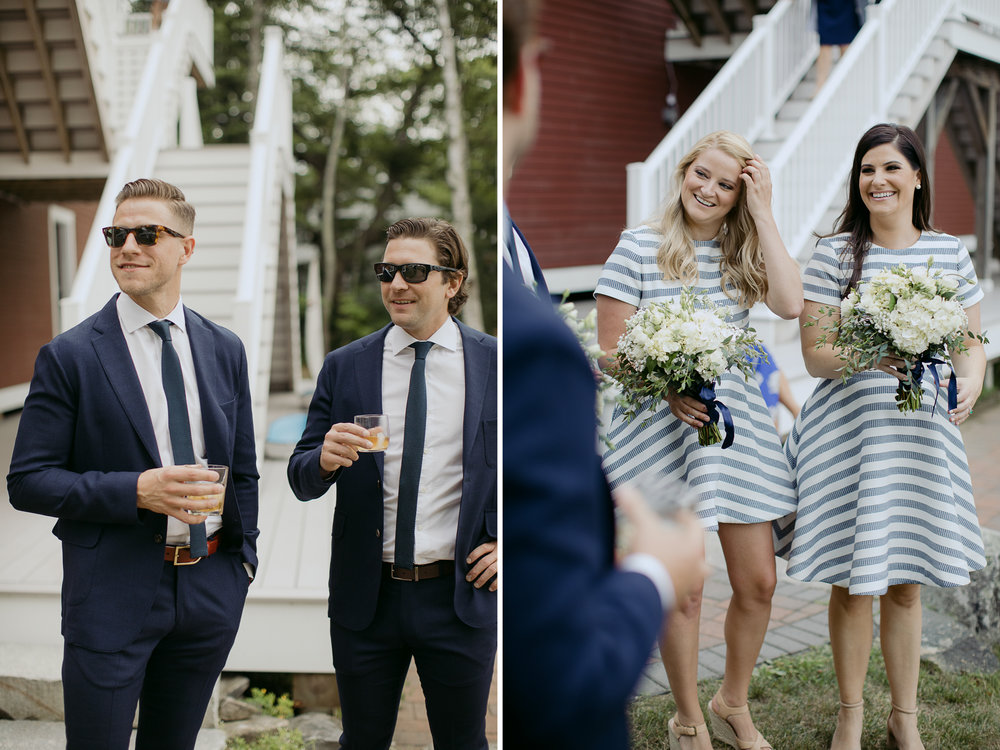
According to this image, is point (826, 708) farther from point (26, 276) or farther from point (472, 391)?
point (26, 276)

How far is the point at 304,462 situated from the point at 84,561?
512 millimetres

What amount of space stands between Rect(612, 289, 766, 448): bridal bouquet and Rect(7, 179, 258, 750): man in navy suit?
3.78 ft

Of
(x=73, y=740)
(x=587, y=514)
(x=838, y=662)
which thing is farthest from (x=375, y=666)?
(x=838, y=662)

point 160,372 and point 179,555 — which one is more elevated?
point 160,372

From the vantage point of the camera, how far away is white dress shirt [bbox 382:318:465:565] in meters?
2.13

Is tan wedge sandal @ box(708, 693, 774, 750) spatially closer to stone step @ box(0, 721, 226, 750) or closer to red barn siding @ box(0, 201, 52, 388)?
stone step @ box(0, 721, 226, 750)

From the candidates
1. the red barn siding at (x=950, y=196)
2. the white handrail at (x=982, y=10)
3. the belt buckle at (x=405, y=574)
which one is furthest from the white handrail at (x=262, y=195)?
the red barn siding at (x=950, y=196)

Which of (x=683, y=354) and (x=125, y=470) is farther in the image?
(x=683, y=354)

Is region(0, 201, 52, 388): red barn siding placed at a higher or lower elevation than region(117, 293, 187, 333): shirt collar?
higher

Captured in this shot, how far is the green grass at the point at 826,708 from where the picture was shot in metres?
3.13

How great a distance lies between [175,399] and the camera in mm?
2008

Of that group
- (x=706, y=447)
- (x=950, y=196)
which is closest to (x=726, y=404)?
(x=706, y=447)

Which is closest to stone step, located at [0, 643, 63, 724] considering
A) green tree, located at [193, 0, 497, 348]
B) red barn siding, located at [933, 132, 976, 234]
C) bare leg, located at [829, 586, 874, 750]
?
bare leg, located at [829, 586, 874, 750]

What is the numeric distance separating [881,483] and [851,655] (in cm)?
56
